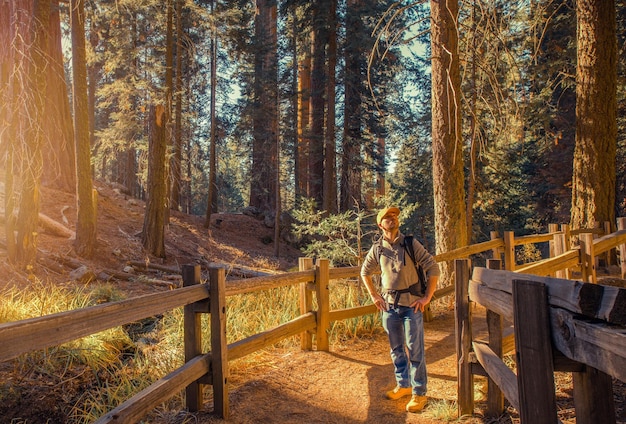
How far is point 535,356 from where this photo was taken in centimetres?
213

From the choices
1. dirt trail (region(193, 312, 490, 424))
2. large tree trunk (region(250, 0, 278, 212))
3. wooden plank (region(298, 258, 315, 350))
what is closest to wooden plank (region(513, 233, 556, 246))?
dirt trail (region(193, 312, 490, 424))

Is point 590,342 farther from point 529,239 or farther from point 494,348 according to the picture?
point 529,239

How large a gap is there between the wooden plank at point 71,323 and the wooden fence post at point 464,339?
97.7 inches

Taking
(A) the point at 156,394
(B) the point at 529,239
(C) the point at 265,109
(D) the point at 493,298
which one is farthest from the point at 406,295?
(C) the point at 265,109

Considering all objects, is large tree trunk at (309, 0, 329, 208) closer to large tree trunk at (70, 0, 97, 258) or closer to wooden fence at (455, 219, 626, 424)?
large tree trunk at (70, 0, 97, 258)

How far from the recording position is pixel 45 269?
1011 cm

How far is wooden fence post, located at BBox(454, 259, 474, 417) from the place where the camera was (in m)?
4.16

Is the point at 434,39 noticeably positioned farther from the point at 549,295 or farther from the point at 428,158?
the point at 428,158

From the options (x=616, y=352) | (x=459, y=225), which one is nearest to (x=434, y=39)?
(x=459, y=225)

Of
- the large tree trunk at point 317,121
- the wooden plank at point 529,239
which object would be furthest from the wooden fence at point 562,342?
the large tree trunk at point 317,121

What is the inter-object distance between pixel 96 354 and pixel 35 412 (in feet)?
3.87

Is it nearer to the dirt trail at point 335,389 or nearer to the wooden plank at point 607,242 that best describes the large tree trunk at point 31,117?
the dirt trail at point 335,389

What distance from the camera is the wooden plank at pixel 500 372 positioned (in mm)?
2786

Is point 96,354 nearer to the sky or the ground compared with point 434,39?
nearer to the ground
